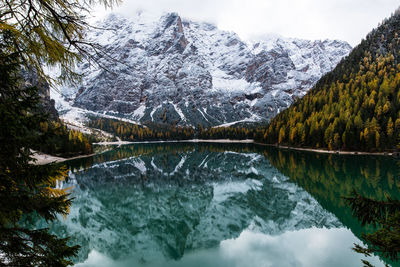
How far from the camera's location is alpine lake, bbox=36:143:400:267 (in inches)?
523

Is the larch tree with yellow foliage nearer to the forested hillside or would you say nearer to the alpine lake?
the alpine lake

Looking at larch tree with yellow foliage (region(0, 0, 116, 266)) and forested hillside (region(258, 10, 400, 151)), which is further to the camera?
forested hillside (region(258, 10, 400, 151))

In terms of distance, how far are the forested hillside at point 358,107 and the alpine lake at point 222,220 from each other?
24994mm

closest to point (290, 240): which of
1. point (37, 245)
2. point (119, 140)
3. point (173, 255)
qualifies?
point (173, 255)

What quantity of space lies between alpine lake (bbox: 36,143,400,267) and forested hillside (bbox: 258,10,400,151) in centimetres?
2499

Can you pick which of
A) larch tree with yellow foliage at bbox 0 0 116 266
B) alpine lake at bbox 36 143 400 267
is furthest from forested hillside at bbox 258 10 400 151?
larch tree with yellow foliage at bbox 0 0 116 266

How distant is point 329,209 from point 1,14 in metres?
24.5

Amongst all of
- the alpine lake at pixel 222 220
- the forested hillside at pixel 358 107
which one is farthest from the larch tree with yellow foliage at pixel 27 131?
the forested hillside at pixel 358 107

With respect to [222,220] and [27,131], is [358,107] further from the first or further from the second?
[27,131]

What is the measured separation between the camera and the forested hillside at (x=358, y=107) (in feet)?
180

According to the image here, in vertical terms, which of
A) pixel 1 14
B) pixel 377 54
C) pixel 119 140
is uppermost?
pixel 377 54

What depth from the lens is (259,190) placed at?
27.7m

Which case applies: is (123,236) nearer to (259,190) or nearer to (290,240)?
(290,240)

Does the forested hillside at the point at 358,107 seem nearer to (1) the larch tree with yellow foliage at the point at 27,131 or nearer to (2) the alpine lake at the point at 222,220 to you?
(2) the alpine lake at the point at 222,220
